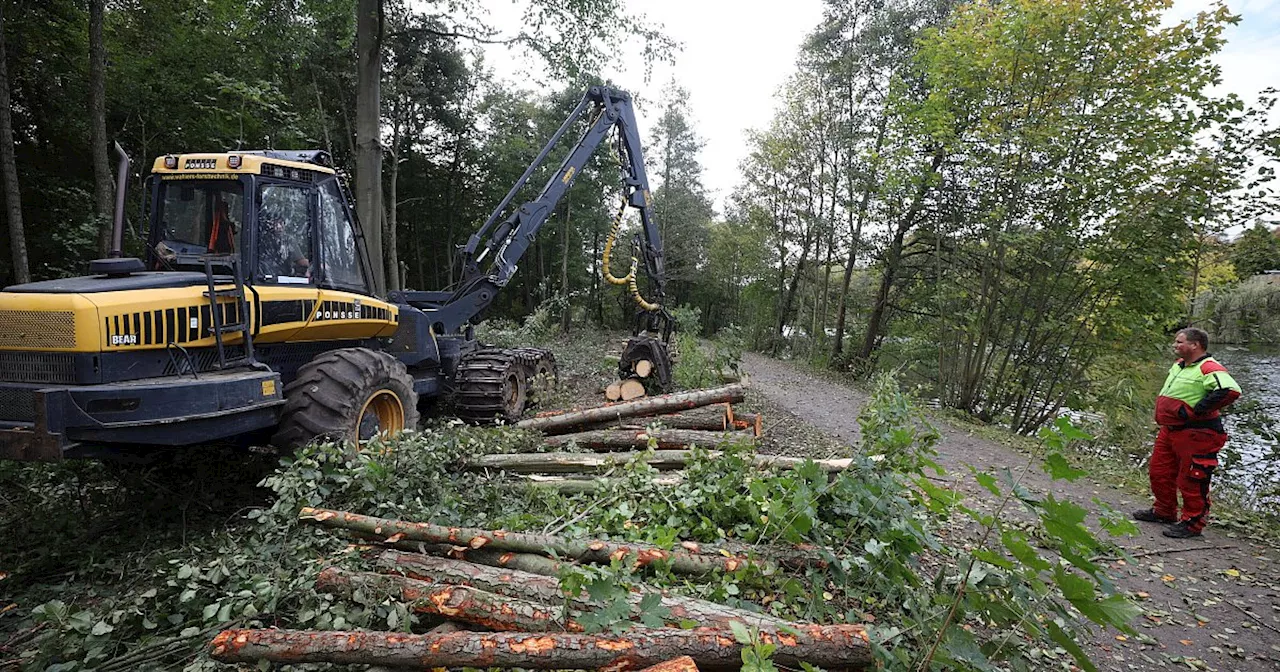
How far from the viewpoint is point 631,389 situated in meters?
8.62

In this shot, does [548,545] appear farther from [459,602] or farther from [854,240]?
[854,240]

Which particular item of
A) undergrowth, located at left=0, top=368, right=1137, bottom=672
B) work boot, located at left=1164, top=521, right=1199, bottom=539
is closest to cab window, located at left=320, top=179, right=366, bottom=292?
Answer: undergrowth, located at left=0, top=368, right=1137, bottom=672

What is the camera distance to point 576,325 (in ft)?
83.4

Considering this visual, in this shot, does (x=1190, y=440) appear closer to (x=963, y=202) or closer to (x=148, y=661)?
(x=148, y=661)

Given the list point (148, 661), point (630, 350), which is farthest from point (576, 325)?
point (148, 661)

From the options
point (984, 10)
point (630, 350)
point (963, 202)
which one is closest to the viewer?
point (630, 350)

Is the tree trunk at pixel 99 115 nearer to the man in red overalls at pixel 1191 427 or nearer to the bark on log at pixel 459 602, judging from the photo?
the bark on log at pixel 459 602

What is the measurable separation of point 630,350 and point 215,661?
683 centimetres

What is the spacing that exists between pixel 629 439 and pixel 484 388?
217cm

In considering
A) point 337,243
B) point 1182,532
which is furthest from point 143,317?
point 1182,532

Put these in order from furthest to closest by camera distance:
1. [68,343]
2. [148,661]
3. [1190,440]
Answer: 1. [1190,440]
2. [68,343]
3. [148,661]

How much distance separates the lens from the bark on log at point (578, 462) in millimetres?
4637

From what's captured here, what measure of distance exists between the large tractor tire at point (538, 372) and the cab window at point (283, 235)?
118 inches

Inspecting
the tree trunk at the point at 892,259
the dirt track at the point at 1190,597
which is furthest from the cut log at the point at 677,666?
the tree trunk at the point at 892,259
